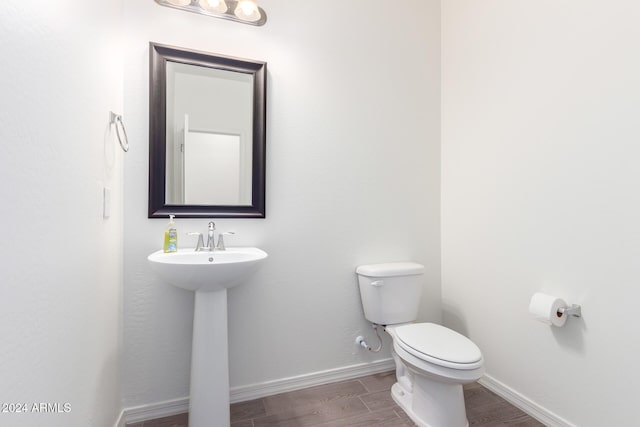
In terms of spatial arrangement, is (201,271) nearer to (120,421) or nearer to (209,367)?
(209,367)

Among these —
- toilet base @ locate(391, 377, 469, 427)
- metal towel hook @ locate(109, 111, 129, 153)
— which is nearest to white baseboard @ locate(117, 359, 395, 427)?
toilet base @ locate(391, 377, 469, 427)

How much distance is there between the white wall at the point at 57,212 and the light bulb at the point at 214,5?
421 millimetres

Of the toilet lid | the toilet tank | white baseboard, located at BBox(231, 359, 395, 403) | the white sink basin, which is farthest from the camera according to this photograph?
the toilet tank

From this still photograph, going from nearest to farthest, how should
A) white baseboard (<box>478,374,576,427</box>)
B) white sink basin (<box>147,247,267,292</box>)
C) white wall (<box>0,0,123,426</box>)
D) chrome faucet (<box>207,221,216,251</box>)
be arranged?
white wall (<box>0,0,123,426</box>) → white sink basin (<box>147,247,267,292</box>) → white baseboard (<box>478,374,576,427</box>) → chrome faucet (<box>207,221,216,251</box>)

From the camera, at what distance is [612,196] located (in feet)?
4.02

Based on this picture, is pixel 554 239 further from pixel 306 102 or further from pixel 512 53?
pixel 306 102

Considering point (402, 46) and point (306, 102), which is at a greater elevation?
point (402, 46)

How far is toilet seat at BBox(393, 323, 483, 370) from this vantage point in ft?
4.20

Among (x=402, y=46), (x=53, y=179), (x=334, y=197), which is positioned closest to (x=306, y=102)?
(x=334, y=197)

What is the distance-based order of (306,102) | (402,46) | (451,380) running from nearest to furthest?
(451,380) → (306,102) → (402,46)

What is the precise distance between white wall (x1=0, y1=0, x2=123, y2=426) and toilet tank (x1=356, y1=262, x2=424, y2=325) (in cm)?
128

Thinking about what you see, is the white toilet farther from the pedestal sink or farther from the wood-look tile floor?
the pedestal sink

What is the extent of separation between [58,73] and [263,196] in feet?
3.20

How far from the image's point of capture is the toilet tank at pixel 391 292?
5.78ft
